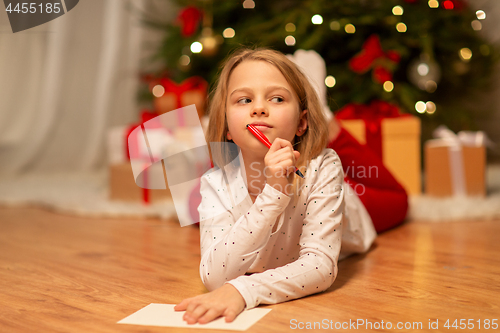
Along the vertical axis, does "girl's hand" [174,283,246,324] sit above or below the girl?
below

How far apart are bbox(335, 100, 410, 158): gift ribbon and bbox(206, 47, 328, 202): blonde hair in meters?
0.91

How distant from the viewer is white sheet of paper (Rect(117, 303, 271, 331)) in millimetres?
645

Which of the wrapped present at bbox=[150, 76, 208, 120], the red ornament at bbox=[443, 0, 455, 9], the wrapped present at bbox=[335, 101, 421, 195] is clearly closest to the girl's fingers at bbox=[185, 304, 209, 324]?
the wrapped present at bbox=[335, 101, 421, 195]

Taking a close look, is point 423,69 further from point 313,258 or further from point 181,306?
point 181,306

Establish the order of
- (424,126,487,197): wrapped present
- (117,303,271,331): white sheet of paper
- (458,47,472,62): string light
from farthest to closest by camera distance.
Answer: (458,47,472,62): string light → (424,126,487,197): wrapped present → (117,303,271,331): white sheet of paper

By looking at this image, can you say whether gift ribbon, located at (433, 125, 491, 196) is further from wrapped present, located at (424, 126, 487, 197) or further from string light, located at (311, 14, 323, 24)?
string light, located at (311, 14, 323, 24)

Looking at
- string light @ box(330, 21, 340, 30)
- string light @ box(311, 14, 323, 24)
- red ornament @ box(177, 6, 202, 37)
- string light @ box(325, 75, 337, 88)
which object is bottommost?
string light @ box(325, 75, 337, 88)

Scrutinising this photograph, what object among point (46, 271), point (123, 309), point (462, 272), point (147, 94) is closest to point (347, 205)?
point (462, 272)

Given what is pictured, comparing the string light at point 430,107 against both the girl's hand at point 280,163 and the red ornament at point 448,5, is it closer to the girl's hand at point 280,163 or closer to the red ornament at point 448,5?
the red ornament at point 448,5

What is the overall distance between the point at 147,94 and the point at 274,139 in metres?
1.88

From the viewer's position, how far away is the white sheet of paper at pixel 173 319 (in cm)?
64

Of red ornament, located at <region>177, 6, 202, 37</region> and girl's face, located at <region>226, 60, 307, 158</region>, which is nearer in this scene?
girl's face, located at <region>226, 60, 307, 158</region>

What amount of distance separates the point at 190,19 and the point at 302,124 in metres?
1.46

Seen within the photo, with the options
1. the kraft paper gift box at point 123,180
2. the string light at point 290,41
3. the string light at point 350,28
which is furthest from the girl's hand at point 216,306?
the string light at point 350,28
